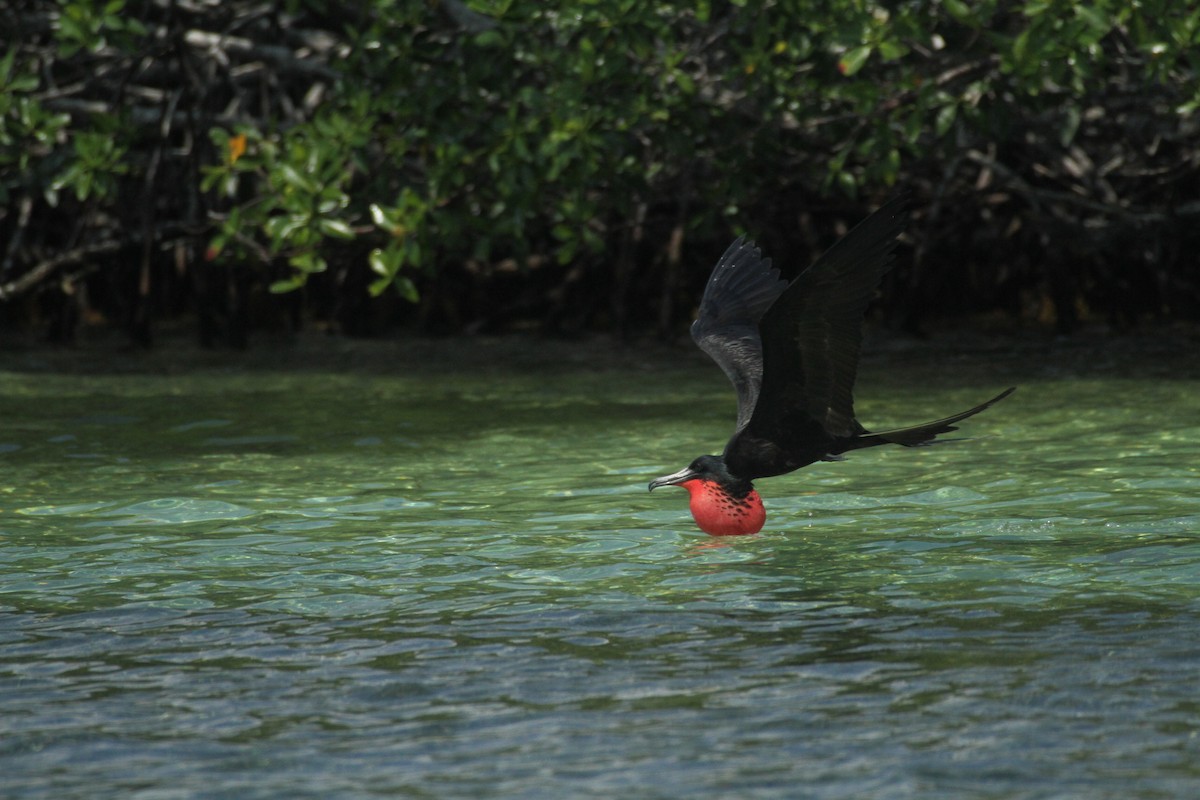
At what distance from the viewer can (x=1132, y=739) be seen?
3814 millimetres

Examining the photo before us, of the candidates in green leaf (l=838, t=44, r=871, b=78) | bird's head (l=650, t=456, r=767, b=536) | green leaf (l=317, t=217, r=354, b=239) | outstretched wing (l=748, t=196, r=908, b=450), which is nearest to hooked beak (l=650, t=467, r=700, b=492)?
bird's head (l=650, t=456, r=767, b=536)

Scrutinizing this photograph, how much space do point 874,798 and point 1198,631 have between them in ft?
4.82

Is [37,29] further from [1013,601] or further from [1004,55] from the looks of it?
[1013,601]

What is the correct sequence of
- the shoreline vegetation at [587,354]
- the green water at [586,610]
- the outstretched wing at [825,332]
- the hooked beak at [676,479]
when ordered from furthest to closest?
the shoreline vegetation at [587,354] → the hooked beak at [676,479] → the outstretched wing at [825,332] → the green water at [586,610]

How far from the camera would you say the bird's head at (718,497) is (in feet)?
19.0

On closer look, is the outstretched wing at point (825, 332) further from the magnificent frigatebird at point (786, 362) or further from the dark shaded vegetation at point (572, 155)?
the dark shaded vegetation at point (572, 155)

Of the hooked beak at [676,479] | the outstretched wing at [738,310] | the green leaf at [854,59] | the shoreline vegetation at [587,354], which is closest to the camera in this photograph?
the hooked beak at [676,479]

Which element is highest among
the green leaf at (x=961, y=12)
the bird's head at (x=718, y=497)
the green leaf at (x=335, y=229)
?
the green leaf at (x=961, y=12)

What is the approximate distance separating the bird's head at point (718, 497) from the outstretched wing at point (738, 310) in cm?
25

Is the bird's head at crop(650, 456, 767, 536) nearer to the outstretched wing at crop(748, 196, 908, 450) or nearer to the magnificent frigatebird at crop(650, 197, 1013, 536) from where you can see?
the magnificent frigatebird at crop(650, 197, 1013, 536)

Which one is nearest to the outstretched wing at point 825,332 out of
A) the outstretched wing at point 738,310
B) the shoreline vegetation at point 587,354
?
the outstretched wing at point 738,310

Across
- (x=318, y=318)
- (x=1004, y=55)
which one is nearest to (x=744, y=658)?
(x=1004, y=55)

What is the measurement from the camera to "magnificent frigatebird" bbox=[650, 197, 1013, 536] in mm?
5051

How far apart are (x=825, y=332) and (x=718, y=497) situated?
2.52ft
